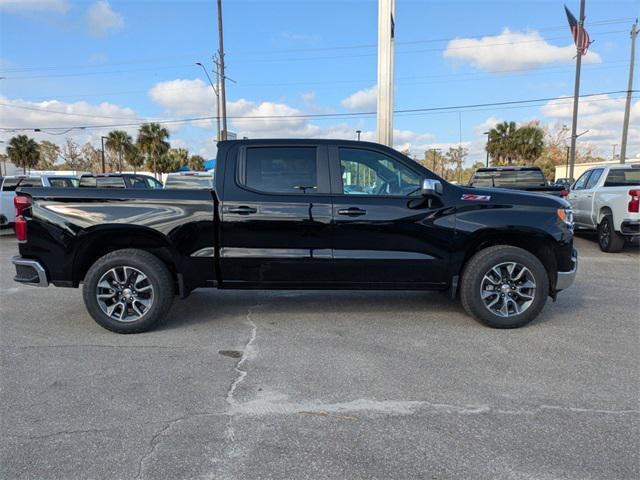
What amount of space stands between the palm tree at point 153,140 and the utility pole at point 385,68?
43.5 meters

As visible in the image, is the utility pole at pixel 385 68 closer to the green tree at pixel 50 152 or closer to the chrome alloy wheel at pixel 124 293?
the chrome alloy wheel at pixel 124 293

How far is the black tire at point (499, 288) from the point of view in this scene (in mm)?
4652

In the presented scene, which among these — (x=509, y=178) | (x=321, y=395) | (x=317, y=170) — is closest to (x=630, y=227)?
(x=509, y=178)

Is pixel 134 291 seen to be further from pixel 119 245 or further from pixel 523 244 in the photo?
pixel 523 244

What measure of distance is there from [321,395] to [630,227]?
8.33m

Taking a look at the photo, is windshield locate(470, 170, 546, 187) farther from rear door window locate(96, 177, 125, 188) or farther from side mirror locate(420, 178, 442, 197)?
rear door window locate(96, 177, 125, 188)

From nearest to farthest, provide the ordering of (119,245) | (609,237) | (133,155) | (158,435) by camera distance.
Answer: (158,435)
(119,245)
(609,237)
(133,155)

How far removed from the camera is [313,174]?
15.4ft

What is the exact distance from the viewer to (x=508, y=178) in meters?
11.8

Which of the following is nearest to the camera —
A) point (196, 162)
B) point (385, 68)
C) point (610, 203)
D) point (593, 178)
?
point (610, 203)

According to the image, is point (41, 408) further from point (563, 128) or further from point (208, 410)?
point (563, 128)

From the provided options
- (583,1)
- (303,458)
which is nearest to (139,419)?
(303,458)

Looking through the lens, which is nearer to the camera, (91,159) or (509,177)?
(509,177)

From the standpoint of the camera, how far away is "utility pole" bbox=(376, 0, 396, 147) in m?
12.5
